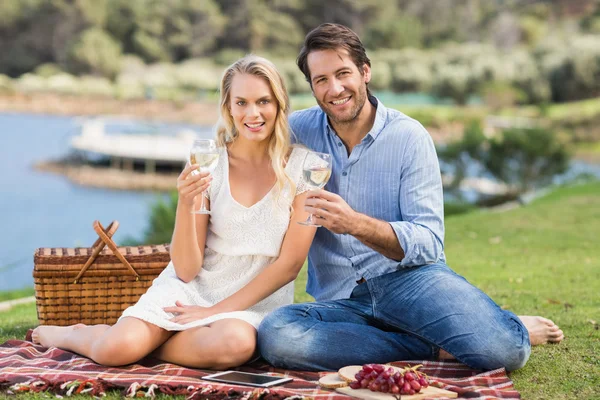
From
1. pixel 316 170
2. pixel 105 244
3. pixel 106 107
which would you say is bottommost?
pixel 105 244

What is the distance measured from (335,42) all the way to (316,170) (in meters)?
0.70

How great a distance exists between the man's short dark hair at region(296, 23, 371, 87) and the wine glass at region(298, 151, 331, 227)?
23.8 inches

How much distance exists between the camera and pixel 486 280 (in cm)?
515

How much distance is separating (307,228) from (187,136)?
2274 cm

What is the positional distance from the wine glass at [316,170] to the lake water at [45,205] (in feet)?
38.1

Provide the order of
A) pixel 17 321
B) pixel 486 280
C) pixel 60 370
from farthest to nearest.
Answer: pixel 486 280 → pixel 17 321 → pixel 60 370

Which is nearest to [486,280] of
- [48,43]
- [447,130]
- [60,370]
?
[60,370]

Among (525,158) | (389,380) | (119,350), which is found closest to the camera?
(389,380)

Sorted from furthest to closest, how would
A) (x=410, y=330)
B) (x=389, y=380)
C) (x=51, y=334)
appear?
(x=51, y=334), (x=410, y=330), (x=389, y=380)

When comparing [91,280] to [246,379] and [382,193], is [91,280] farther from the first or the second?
[382,193]

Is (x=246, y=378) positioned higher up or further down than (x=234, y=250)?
further down

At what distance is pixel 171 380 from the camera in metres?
2.81

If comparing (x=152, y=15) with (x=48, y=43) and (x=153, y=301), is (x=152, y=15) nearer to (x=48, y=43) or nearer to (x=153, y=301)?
(x=48, y=43)

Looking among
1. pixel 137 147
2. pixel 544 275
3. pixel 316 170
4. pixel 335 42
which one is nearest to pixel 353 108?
pixel 335 42
